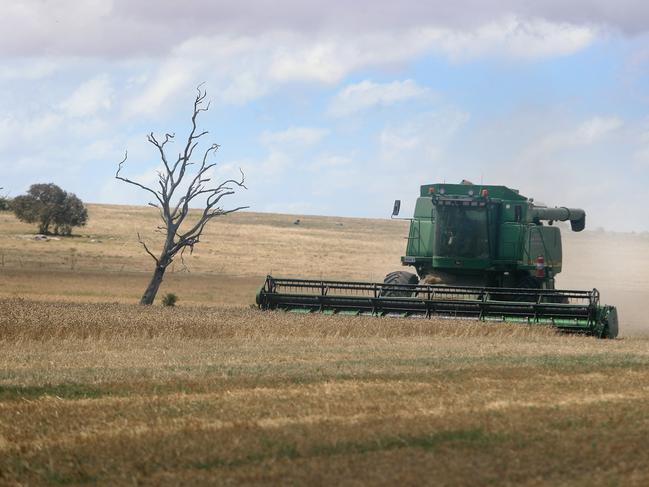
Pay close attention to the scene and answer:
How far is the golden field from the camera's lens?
26.9 feet

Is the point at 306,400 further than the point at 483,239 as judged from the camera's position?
No

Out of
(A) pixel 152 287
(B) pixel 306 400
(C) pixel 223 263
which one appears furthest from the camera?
(C) pixel 223 263

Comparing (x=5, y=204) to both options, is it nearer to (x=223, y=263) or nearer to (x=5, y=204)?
(x=5, y=204)

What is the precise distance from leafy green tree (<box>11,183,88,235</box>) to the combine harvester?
54.4 m

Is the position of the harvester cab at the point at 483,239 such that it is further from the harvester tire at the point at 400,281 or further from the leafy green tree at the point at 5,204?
the leafy green tree at the point at 5,204

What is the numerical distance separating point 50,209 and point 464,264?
187 ft

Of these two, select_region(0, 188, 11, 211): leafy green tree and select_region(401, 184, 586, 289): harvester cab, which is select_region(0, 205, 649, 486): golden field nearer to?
select_region(401, 184, 586, 289): harvester cab

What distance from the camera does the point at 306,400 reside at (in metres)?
11.4

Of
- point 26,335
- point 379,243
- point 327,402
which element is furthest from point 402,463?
point 379,243

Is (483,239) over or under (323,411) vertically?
over

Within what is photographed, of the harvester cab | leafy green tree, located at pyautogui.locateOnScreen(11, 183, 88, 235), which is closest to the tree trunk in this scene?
the harvester cab

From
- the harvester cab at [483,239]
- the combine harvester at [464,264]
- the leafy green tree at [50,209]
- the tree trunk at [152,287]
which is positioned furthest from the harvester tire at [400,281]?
the leafy green tree at [50,209]

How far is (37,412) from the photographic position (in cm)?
1083

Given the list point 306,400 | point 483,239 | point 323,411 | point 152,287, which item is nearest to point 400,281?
point 483,239
